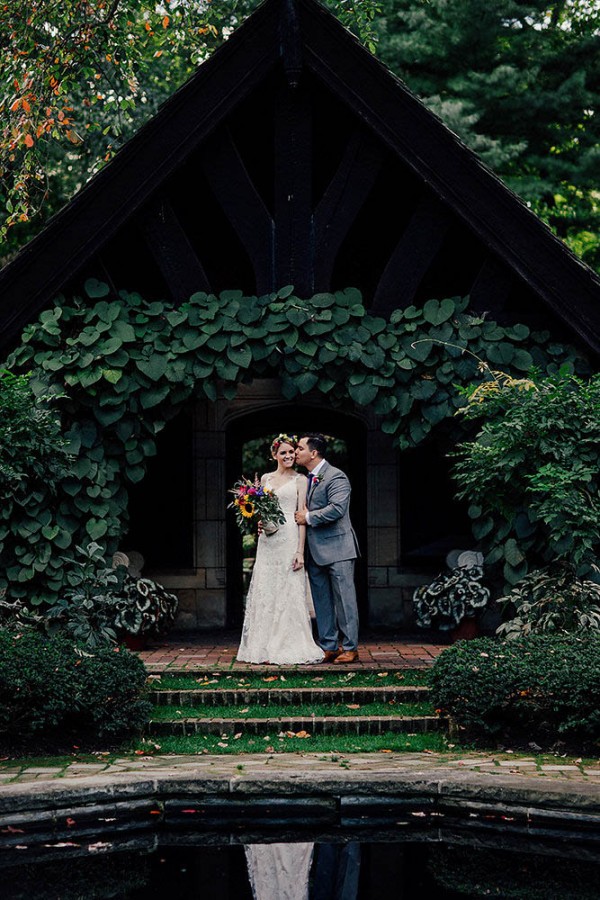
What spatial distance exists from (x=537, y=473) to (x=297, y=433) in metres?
4.34

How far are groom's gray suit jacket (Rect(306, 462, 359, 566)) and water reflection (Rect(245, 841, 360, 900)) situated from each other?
3622mm

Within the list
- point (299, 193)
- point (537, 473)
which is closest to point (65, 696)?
point (537, 473)

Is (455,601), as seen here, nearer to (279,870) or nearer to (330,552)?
(330,552)

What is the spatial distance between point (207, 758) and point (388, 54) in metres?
12.9

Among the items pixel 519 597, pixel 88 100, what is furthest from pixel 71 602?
pixel 88 100

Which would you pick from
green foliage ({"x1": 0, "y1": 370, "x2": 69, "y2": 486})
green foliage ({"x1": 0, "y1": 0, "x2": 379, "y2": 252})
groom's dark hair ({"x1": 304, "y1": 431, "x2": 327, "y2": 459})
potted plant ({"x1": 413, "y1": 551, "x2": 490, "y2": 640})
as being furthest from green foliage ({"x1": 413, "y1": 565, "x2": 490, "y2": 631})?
green foliage ({"x1": 0, "y1": 0, "x2": 379, "y2": 252})

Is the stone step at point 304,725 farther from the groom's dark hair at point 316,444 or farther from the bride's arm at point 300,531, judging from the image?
the groom's dark hair at point 316,444

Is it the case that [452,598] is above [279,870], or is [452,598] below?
above

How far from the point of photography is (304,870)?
491cm

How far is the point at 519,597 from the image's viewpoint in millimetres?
8086

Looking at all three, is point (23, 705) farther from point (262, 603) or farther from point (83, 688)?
point (262, 603)

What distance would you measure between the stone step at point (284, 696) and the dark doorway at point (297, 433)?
11.7ft

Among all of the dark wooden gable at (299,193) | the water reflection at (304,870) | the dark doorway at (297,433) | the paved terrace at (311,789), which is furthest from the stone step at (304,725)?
the dark doorway at (297,433)

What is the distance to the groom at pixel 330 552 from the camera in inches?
344
